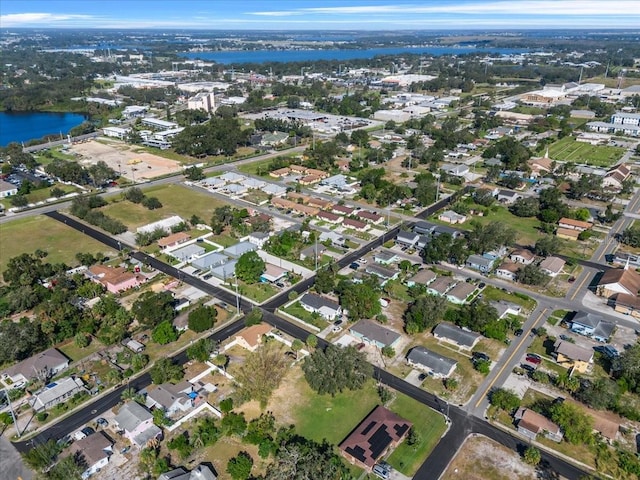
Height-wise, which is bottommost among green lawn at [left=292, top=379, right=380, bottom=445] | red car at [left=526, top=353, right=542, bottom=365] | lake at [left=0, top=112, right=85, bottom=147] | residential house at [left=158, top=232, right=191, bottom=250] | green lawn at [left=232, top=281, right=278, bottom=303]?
green lawn at [left=292, top=379, right=380, bottom=445]

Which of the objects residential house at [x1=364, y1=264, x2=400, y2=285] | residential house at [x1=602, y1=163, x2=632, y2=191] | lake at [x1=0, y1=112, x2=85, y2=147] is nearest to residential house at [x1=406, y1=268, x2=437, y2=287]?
residential house at [x1=364, y1=264, x2=400, y2=285]

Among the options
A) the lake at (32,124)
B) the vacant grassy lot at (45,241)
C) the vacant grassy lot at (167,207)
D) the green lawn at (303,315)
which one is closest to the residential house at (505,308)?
the green lawn at (303,315)

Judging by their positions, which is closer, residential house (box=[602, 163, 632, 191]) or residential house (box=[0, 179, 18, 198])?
residential house (box=[0, 179, 18, 198])

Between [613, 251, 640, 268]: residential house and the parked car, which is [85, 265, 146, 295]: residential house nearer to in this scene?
the parked car

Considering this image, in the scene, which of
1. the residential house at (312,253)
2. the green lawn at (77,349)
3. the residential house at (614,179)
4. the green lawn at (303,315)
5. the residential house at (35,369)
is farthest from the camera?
the residential house at (614,179)

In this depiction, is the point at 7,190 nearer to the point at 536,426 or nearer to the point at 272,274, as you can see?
the point at 272,274

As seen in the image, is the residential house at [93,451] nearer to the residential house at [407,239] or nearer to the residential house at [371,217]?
the residential house at [407,239]
